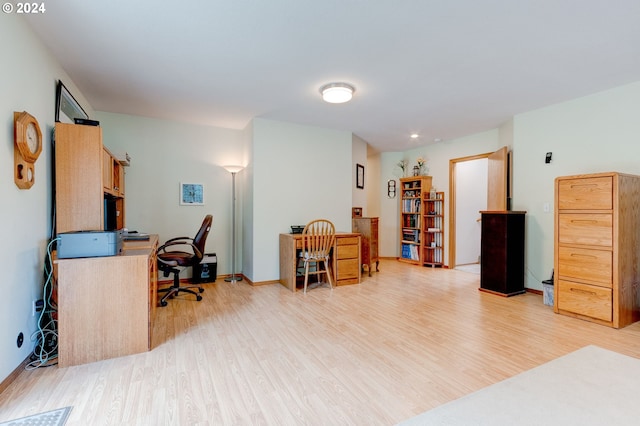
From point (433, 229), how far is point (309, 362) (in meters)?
4.45

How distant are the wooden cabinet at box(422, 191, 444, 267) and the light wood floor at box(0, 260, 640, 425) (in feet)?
7.49

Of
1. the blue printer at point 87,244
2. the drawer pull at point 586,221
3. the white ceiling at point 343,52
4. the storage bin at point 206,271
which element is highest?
the white ceiling at point 343,52

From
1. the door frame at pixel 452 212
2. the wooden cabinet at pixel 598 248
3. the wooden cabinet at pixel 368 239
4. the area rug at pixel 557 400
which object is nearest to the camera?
the area rug at pixel 557 400

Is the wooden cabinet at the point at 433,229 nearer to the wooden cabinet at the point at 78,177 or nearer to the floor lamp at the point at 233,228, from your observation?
the floor lamp at the point at 233,228

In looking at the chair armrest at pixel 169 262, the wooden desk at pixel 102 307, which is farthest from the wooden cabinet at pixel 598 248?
the chair armrest at pixel 169 262

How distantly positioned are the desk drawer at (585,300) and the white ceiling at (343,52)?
2.05 meters

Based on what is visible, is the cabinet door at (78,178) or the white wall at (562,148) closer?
the cabinet door at (78,178)

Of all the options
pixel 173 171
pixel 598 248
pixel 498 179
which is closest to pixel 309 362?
pixel 598 248

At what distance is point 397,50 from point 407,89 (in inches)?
32.8

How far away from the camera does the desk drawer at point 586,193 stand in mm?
2760

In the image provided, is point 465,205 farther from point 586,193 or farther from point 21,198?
point 21,198

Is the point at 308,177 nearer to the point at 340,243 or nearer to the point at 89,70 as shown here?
the point at 340,243

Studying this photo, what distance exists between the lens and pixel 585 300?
2.91 metres

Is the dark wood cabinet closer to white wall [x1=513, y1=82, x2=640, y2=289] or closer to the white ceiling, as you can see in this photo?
white wall [x1=513, y1=82, x2=640, y2=289]
